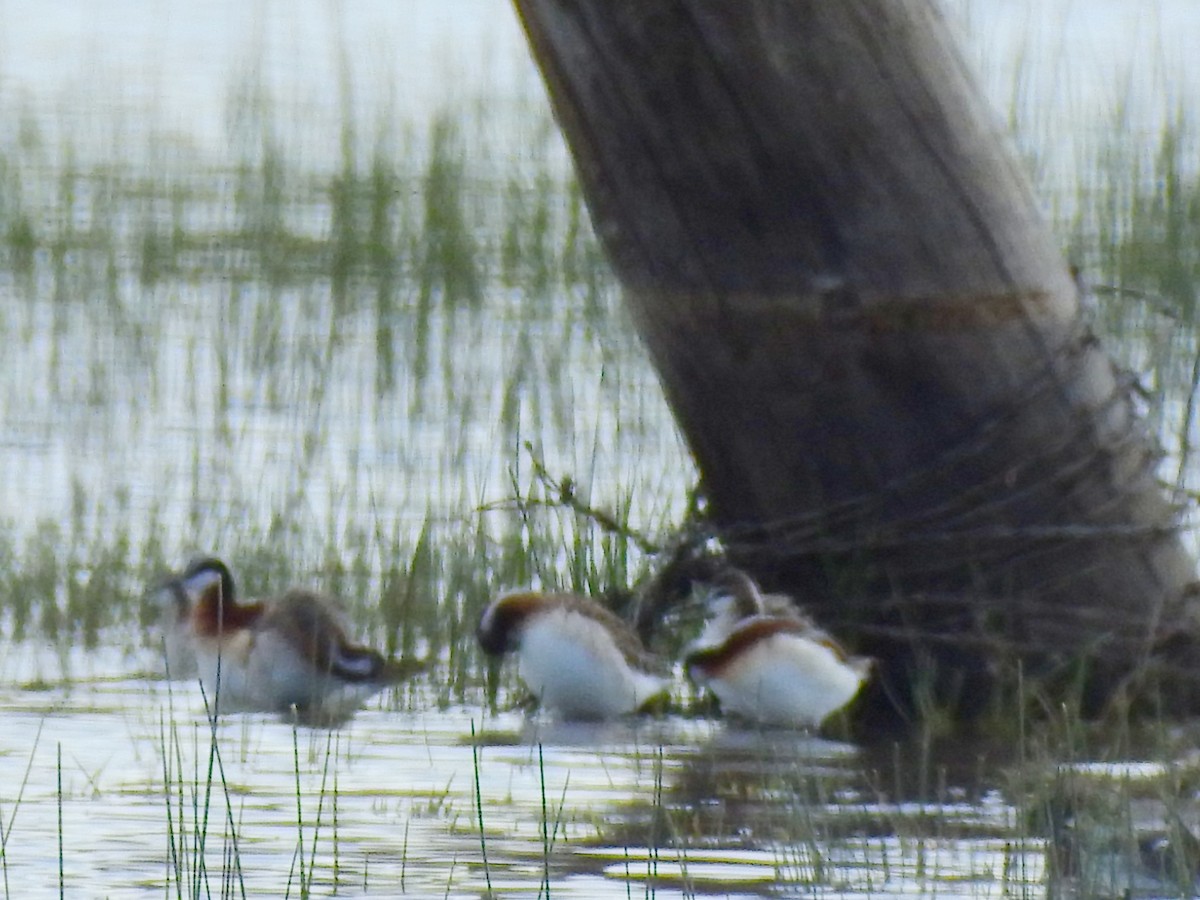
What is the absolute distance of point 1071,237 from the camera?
482 inches

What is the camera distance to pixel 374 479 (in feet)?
28.7

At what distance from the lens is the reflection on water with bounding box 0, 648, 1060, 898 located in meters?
4.26

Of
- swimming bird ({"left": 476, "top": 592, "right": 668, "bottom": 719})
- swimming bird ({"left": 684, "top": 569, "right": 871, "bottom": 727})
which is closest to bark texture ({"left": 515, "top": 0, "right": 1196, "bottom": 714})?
swimming bird ({"left": 684, "top": 569, "right": 871, "bottom": 727})

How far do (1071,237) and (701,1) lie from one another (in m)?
6.79

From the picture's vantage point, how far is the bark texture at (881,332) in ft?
19.1

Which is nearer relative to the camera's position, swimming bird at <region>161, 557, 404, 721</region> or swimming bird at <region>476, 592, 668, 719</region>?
swimming bird at <region>476, 592, 668, 719</region>

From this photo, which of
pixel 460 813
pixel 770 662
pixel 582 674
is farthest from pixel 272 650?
pixel 460 813

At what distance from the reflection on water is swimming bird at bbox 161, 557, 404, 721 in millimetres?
214

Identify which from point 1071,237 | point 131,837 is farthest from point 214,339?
point 131,837

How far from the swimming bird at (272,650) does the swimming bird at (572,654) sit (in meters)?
0.31

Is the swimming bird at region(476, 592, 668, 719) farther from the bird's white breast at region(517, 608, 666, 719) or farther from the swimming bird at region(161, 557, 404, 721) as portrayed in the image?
the swimming bird at region(161, 557, 404, 721)

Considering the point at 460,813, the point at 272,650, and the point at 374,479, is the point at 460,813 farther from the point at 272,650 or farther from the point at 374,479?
the point at 374,479

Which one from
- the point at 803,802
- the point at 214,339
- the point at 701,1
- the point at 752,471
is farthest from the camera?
the point at 214,339

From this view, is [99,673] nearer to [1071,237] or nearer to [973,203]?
[973,203]
